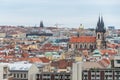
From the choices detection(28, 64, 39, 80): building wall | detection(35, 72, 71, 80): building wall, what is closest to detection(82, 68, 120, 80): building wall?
detection(35, 72, 71, 80): building wall

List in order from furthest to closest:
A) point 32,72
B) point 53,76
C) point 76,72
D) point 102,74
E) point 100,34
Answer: point 100,34, point 32,72, point 102,74, point 53,76, point 76,72

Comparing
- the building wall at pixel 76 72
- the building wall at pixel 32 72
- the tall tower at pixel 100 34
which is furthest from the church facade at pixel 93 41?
the building wall at pixel 76 72

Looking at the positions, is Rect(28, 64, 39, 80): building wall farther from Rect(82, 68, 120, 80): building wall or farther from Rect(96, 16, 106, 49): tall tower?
Rect(96, 16, 106, 49): tall tower

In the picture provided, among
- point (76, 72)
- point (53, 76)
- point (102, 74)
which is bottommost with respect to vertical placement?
point (53, 76)

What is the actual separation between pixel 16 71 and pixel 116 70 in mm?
9622

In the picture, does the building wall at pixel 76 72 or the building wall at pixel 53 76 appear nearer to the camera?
the building wall at pixel 76 72

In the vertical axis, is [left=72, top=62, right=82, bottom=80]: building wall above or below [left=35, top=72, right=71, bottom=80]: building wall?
above

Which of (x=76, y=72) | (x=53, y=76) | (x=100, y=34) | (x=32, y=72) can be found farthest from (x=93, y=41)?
(x=76, y=72)

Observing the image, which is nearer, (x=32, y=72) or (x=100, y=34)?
(x=32, y=72)

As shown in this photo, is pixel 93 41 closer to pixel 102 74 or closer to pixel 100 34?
pixel 100 34

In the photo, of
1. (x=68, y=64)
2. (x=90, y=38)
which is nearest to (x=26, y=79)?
(x=68, y=64)

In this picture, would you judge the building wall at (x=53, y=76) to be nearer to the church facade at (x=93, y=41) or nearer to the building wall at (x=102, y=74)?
the building wall at (x=102, y=74)

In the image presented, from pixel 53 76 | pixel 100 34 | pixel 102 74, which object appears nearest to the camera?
pixel 53 76

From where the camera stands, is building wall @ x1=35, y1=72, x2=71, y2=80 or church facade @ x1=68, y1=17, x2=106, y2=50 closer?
building wall @ x1=35, y1=72, x2=71, y2=80
